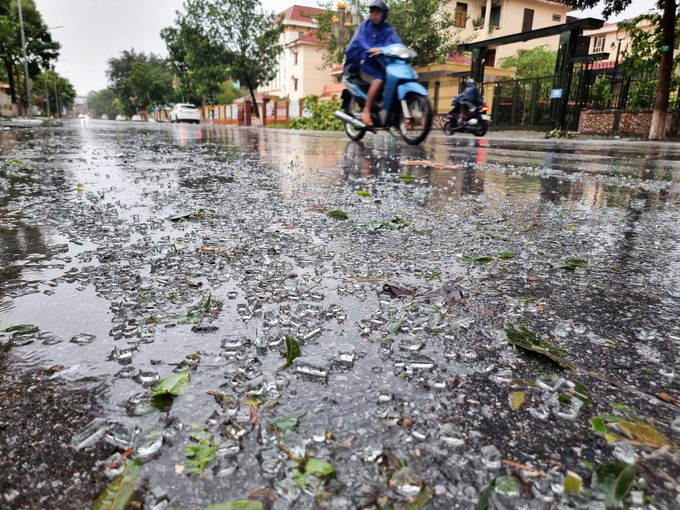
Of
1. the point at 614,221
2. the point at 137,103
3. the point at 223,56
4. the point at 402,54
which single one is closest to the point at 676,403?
the point at 614,221

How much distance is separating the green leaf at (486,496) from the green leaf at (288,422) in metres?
0.30

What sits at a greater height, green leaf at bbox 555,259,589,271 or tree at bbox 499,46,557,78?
tree at bbox 499,46,557,78

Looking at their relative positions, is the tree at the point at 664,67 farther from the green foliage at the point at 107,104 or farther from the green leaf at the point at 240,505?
the green foliage at the point at 107,104

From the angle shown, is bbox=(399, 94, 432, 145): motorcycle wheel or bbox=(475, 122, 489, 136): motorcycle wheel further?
bbox=(475, 122, 489, 136): motorcycle wheel

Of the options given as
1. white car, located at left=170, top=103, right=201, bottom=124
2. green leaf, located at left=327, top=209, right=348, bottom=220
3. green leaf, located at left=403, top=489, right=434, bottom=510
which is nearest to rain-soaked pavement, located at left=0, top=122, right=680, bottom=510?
green leaf, located at left=403, top=489, right=434, bottom=510

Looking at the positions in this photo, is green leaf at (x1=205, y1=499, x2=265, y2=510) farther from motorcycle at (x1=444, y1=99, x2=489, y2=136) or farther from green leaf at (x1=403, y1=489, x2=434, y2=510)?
motorcycle at (x1=444, y1=99, x2=489, y2=136)

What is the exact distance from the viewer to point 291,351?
3.38 ft

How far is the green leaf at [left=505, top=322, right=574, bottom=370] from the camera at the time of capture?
1.02m

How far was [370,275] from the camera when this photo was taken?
157cm

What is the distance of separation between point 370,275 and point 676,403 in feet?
2.88

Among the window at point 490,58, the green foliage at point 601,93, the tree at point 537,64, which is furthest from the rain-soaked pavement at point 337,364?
the window at point 490,58

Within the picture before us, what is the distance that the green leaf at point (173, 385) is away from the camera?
0.88 meters

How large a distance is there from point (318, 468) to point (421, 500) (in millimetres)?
151

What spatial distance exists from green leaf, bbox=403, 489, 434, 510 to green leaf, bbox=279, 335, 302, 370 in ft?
1.33
